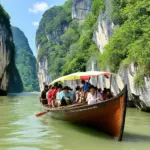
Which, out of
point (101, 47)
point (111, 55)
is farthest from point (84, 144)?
point (101, 47)

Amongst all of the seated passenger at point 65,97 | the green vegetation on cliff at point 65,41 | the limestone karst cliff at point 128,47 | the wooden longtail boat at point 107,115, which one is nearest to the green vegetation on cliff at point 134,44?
the limestone karst cliff at point 128,47

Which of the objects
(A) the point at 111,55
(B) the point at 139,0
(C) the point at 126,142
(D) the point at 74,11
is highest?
(D) the point at 74,11

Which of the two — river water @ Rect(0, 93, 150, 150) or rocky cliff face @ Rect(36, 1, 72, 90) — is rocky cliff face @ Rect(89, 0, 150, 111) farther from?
rocky cliff face @ Rect(36, 1, 72, 90)

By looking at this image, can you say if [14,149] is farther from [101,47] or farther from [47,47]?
[47,47]

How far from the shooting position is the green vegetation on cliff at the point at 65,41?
32.9 m

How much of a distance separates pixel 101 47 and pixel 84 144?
16816 mm

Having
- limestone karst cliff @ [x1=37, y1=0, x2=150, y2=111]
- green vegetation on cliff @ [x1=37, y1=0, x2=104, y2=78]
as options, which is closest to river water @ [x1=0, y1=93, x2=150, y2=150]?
limestone karst cliff @ [x1=37, y1=0, x2=150, y2=111]

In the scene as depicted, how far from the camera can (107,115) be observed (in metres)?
7.92

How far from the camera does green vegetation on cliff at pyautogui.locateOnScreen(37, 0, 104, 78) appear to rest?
32875 mm

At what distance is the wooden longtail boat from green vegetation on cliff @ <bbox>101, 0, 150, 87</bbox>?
5102 millimetres

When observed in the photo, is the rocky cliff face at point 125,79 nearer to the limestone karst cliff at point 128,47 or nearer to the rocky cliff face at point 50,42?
the limestone karst cliff at point 128,47

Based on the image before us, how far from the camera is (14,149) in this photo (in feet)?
21.3

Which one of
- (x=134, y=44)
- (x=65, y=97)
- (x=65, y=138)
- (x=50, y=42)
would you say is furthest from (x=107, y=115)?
(x=50, y=42)

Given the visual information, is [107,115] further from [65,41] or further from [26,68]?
[26,68]
